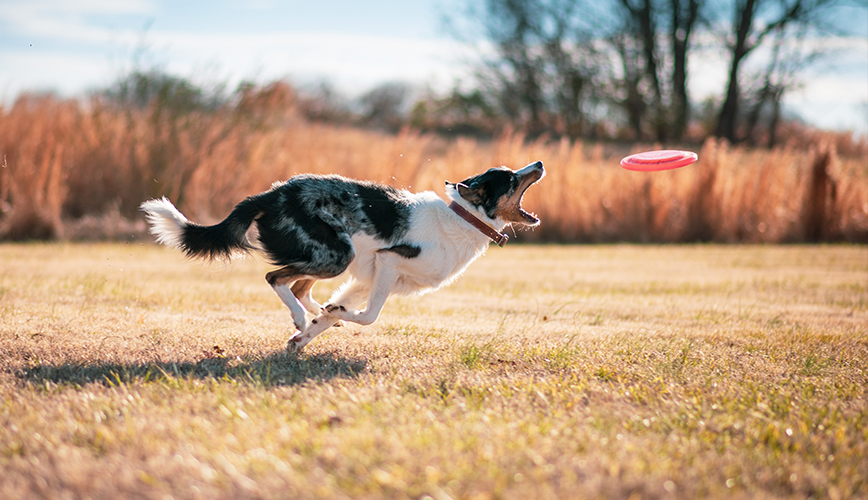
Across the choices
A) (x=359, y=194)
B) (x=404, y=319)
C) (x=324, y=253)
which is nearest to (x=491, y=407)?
(x=324, y=253)

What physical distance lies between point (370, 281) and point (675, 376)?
1.95m

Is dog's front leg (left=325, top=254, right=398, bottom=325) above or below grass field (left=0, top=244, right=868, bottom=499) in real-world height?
above

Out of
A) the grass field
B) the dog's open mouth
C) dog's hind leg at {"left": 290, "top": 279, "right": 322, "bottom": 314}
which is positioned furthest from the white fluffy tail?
the dog's open mouth

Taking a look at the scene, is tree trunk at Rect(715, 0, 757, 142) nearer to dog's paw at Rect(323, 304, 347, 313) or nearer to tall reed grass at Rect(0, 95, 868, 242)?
tall reed grass at Rect(0, 95, 868, 242)

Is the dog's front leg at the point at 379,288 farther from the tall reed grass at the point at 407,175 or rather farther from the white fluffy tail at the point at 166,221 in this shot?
the tall reed grass at the point at 407,175

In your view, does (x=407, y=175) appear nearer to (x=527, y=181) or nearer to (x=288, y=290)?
(x=527, y=181)

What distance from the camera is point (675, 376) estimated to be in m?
3.64

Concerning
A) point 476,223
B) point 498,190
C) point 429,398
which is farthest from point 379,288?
point 429,398

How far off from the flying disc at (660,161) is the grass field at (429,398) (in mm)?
1201

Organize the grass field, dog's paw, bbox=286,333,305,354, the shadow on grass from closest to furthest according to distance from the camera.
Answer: the grass field → the shadow on grass → dog's paw, bbox=286,333,305,354

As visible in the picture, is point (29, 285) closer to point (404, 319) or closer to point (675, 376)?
point (404, 319)

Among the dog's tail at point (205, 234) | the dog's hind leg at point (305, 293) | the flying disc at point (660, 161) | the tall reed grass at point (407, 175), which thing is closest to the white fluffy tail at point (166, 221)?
the dog's tail at point (205, 234)

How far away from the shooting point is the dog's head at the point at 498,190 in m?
4.61

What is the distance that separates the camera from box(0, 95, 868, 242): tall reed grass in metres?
10.6
